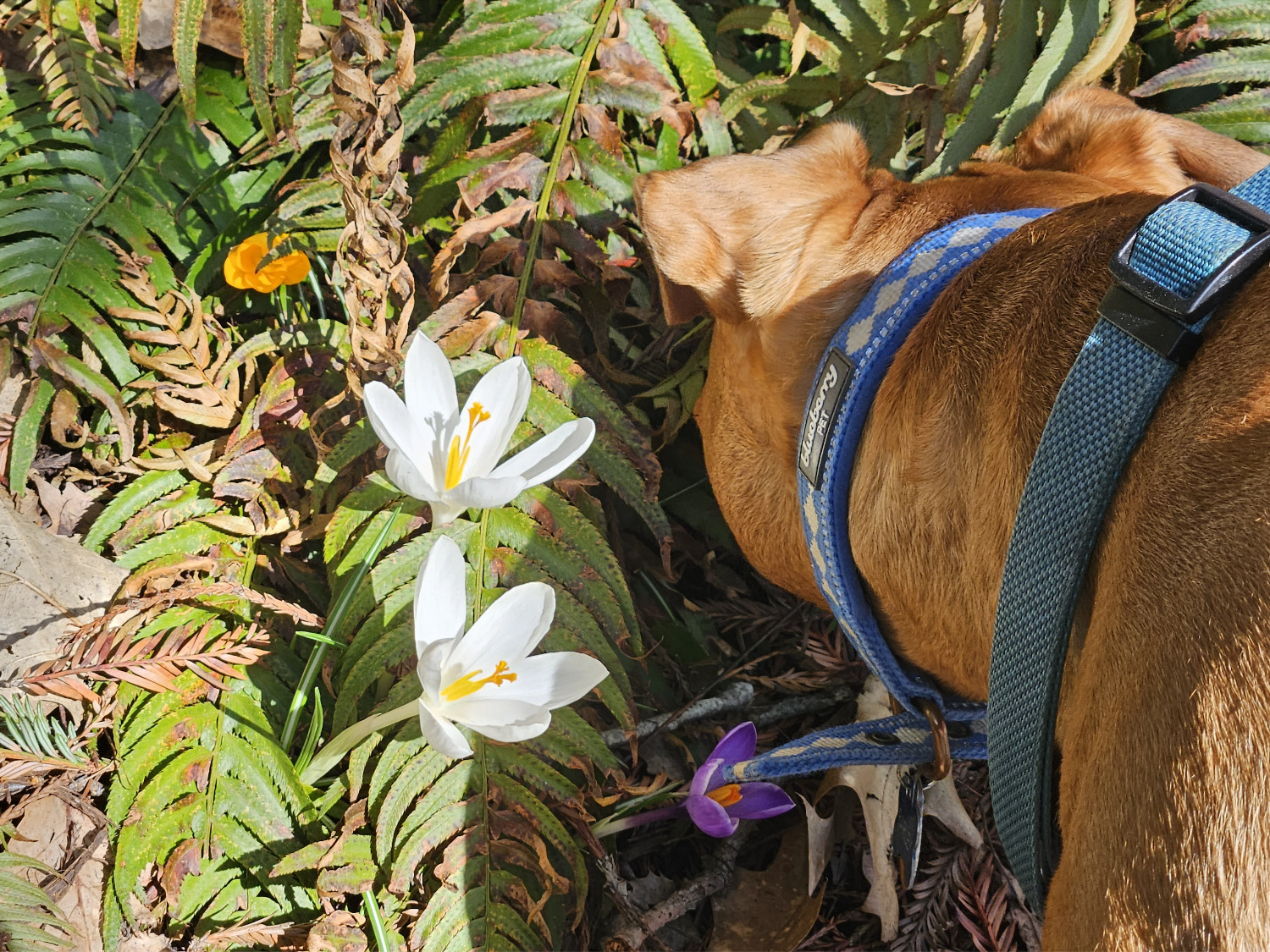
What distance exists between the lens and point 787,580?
6.76 ft

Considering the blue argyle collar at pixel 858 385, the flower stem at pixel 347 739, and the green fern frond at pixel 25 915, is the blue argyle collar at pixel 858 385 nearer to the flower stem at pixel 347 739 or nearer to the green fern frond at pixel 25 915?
the flower stem at pixel 347 739

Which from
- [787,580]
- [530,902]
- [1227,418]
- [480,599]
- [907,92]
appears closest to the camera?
[1227,418]

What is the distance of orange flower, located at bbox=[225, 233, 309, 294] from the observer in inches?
83.4

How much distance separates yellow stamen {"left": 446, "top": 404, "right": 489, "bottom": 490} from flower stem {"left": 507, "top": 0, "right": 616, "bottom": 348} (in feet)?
1.35

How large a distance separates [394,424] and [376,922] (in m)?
0.80

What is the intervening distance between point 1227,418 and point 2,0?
2613mm

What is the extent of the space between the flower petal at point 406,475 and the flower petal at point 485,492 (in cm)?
5

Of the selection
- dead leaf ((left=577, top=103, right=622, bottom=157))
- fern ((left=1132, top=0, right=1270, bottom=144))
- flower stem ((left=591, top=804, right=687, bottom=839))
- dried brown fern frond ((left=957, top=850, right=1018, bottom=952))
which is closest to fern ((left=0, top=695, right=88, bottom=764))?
flower stem ((left=591, top=804, right=687, bottom=839))

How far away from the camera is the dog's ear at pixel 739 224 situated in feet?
5.61

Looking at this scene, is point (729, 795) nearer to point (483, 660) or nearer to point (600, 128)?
point (483, 660)

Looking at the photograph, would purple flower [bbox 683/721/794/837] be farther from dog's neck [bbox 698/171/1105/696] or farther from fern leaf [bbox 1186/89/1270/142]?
fern leaf [bbox 1186/89/1270/142]

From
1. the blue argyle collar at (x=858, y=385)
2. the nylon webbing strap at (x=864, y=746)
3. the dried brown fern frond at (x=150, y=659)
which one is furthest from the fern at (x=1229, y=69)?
the dried brown fern frond at (x=150, y=659)

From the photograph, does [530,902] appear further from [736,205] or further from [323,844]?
[736,205]

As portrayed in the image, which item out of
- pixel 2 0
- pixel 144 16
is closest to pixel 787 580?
pixel 144 16
